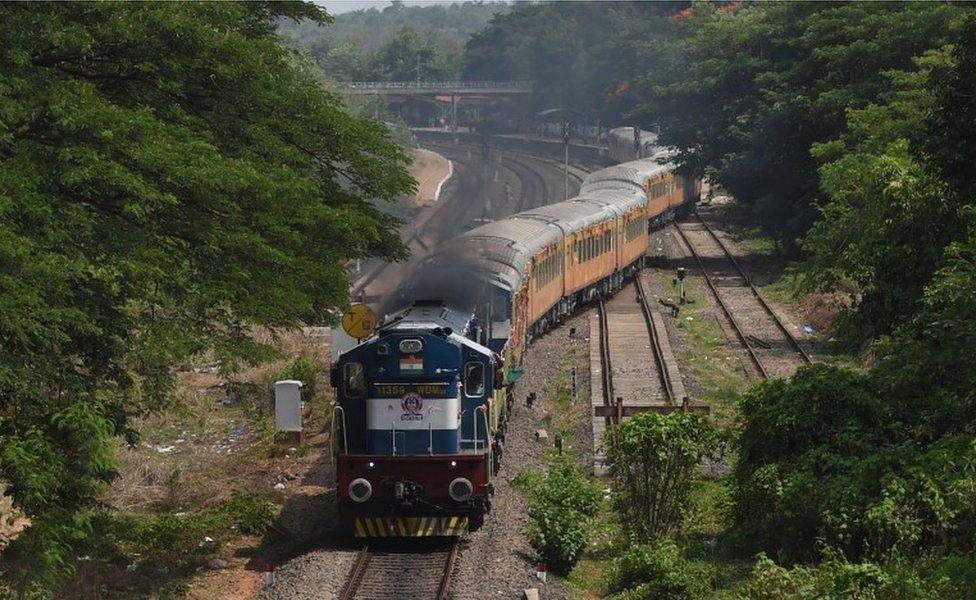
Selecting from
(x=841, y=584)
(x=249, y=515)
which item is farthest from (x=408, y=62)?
(x=841, y=584)

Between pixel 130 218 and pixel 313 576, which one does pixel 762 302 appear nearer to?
pixel 313 576

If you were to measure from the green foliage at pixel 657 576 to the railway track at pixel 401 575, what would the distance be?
6.52 ft

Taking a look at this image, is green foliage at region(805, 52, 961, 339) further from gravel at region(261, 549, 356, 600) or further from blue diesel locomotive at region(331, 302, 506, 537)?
gravel at region(261, 549, 356, 600)

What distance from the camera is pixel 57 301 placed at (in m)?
12.6

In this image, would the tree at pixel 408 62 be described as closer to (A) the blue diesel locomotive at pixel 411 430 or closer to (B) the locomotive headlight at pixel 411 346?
(A) the blue diesel locomotive at pixel 411 430

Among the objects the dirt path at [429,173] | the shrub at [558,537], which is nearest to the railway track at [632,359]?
the shrub at [558,537]

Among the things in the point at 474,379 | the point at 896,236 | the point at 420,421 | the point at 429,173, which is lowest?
the point at 429,173

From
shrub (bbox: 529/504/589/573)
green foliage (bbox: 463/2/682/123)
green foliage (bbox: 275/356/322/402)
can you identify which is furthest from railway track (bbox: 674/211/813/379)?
green foliage (bbox: 463/2/682/123)

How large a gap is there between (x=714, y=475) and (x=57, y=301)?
1175 cm

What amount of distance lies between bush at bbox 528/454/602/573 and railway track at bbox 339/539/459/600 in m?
1.11

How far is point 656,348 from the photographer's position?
103 ft

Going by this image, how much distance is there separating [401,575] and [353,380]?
8.27ft

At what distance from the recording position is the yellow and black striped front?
670 inches

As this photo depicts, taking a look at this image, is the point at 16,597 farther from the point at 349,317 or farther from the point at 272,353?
the point at 349,317
